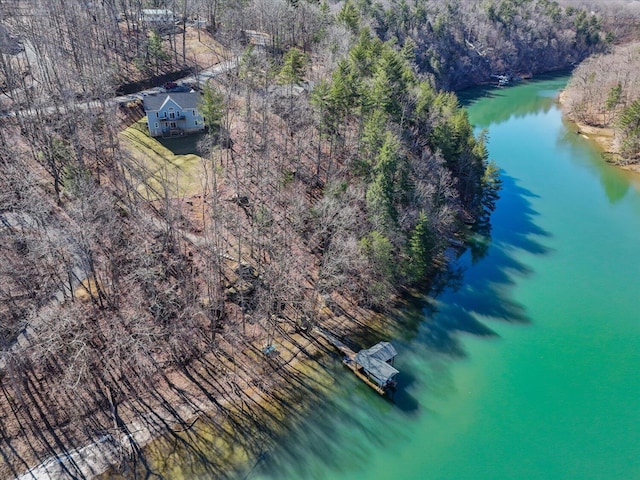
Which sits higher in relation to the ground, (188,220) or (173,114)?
(173,114)

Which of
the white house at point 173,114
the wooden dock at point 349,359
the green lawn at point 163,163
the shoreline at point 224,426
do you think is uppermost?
the white house at point 173,114

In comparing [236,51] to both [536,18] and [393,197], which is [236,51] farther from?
[536,18]

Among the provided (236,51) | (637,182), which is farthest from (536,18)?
(236,51)

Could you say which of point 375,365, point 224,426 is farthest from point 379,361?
point 224,426

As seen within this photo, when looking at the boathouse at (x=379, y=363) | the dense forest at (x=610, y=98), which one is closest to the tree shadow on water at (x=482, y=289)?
the boathouse at (x=379, y=363)

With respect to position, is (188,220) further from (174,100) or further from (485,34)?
(485,34)

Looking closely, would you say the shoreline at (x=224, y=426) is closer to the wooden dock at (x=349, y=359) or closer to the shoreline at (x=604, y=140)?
the wooden dock at (x=349, y=359)

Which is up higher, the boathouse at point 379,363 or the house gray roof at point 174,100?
the house gray roof at point 174,100
